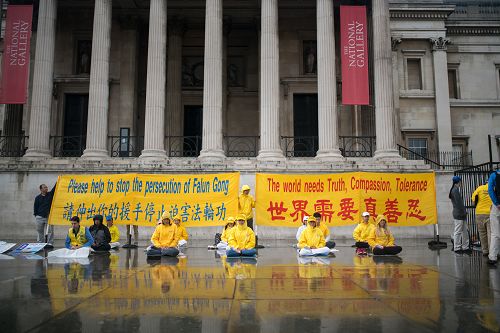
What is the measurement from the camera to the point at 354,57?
21484mm

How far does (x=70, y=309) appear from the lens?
18.5ft

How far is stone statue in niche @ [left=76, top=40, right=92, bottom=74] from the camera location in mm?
27547

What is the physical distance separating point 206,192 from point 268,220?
2.74 m

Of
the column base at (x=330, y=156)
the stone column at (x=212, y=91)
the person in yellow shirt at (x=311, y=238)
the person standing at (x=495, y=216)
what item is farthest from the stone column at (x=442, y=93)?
the person standing at (x=495, y=216)

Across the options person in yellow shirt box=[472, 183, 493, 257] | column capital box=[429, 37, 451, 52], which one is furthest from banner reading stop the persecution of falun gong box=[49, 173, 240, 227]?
column capital box=[429, 37, 451, 52]

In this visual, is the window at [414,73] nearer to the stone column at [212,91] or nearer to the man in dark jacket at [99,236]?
the stone column at [212,91]

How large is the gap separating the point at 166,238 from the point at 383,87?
1383cm

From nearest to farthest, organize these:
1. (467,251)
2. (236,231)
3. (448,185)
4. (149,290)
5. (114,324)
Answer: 1. (114,324)
2. (149,290)
3. (236,231)
4. (467,251)
5. (448,185)

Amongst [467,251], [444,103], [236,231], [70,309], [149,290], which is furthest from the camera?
[444,103]

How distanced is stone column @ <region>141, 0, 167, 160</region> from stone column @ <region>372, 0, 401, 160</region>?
10567 millimetres

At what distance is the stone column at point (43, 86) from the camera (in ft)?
69.7

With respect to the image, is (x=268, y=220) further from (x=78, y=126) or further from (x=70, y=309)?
(x=78, y=126)

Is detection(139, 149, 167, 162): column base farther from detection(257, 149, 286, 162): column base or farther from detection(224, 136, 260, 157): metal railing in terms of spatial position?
detection(224, 136, 260, 157): metal railing

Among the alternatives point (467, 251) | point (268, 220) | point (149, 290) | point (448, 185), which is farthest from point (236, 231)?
point (448, 185)
